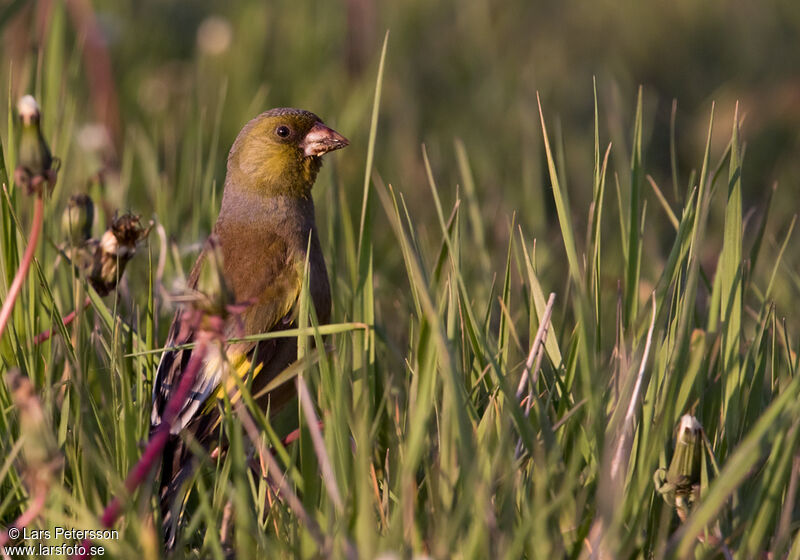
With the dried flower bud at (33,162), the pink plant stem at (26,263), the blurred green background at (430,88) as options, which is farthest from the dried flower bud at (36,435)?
the blurred green background at (430,88)

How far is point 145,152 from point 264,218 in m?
1.33

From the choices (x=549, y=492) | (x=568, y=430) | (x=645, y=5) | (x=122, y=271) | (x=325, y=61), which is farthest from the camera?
(x=645, y=5)

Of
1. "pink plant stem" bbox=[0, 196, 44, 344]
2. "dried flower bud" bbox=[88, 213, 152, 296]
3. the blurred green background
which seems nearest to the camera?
"pink plant stem" bbox=[0, 196, 44, 344]

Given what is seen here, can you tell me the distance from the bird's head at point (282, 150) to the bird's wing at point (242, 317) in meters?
0.20

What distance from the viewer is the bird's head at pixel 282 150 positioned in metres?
2.94

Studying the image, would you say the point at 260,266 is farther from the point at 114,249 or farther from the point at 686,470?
the point at 686,470

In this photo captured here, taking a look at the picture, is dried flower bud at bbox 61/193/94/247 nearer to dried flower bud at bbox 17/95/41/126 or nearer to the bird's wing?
the bird's wing

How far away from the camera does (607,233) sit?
436cm

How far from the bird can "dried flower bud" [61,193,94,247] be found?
28 centimetres

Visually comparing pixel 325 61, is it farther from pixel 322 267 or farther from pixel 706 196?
pixel 706 196

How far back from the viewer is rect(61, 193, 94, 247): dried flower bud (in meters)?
2.42

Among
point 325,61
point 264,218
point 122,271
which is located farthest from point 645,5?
point 122,271

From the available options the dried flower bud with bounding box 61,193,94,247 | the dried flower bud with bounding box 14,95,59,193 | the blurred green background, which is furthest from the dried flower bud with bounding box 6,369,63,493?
the blurred green background

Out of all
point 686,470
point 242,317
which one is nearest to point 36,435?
point 686,470
